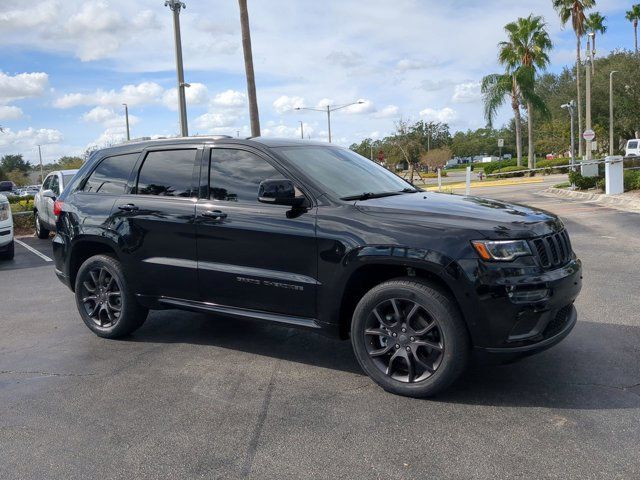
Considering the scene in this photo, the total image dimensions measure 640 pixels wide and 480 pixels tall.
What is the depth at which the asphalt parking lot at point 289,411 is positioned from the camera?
3262 millimetres

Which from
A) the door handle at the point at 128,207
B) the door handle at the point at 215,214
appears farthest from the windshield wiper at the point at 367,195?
the door handle at the point at 128,207

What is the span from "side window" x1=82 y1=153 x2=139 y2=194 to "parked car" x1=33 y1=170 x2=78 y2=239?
8.39 meters

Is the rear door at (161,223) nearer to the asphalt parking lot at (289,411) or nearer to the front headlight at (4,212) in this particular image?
the asphalt parking lot at (289,411)

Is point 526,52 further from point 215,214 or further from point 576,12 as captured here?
point 215,214

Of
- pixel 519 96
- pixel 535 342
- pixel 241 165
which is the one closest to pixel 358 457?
pixel 535 342

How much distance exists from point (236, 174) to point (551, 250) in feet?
8.07

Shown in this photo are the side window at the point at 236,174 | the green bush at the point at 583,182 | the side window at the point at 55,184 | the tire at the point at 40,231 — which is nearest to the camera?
the side window at the point at 236,174

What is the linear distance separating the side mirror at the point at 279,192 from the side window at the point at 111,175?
1.81 m

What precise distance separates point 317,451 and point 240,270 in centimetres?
172

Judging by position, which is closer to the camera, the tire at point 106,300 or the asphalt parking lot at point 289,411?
the asphalt parking lot at point 289,411

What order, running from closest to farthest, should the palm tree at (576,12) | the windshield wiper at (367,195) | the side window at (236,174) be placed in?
the windshield wiper at (367,195)
the side window at (236,174)
the palm tree at (576,12)

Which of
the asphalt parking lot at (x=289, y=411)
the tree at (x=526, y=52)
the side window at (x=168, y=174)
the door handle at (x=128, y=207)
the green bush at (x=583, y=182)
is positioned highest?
the tree at (x=526, y=52)

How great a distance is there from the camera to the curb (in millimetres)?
16233

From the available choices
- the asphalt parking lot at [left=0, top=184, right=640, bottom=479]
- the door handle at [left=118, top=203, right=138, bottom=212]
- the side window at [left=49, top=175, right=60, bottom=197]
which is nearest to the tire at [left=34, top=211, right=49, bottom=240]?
the side window at [left=49, top=175, right=60, bottom=197]
